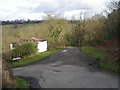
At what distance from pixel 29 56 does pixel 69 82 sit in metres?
17.6

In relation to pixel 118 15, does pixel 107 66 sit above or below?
below

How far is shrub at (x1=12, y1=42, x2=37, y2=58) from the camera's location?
27.1 m

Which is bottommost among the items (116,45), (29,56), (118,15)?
(29,56)

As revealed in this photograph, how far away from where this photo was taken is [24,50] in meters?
28.4

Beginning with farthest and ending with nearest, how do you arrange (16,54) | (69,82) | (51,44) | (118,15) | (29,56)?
(51,44) → (29,56) → (16,54) → (118,15) → (69,82)

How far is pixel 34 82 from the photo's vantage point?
13.1 meters

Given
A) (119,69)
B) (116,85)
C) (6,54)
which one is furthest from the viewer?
(6,54)

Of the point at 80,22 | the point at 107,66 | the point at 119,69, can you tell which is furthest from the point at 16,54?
the point at 80,22

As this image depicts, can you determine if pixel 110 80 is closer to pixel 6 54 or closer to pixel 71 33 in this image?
pixel 6 54

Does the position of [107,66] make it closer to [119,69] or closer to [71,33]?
[119,69]

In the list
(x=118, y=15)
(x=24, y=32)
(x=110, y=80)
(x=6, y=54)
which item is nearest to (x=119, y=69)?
(x=110, y=80)

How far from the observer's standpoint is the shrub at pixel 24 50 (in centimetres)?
2708

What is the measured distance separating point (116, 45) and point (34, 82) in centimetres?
963

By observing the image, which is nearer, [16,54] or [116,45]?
[116,45]
